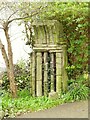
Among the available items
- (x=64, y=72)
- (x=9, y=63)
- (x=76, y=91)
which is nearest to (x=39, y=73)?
(x=64, y=72)

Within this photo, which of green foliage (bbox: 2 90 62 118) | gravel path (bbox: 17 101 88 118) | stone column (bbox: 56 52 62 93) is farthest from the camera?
stone column (bbox: 56 52 62 93)

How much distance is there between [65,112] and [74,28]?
1767mm

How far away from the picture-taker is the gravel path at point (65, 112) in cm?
357

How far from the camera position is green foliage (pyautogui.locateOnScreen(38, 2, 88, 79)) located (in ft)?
14.8

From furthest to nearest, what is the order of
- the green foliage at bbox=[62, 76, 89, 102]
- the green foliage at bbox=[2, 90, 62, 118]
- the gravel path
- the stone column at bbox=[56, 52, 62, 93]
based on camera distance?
the stone column at bbox=[56, 52, 62, 93], the green foliage at bbox=[62, 76, 89, 102], the green foliage at bbox=[2, 90, 62, 118], the gravel path

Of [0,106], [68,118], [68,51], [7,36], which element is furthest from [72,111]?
[7,36]

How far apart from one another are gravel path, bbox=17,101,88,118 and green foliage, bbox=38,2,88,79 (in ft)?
3.14

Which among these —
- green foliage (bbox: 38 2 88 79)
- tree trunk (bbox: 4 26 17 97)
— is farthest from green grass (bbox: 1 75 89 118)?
green foliage (bbox: 38 2 88 79)

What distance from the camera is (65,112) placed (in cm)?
374

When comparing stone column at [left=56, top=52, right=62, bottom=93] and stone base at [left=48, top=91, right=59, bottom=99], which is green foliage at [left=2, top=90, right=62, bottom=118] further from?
stone column at [left=56, top=52, right=62, bottom=93]

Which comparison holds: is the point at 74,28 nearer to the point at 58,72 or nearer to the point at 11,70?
the point at 58,72

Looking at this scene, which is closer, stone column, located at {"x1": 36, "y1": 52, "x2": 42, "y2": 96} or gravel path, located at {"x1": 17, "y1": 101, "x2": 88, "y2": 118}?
gravel path, located at {"x1": 17, "y1": 101, "x2": 88, "y2": 118}

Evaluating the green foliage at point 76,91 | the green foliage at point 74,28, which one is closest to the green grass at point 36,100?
the green foliage at point 76,91

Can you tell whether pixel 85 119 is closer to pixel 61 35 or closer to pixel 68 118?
pixel 68 118
